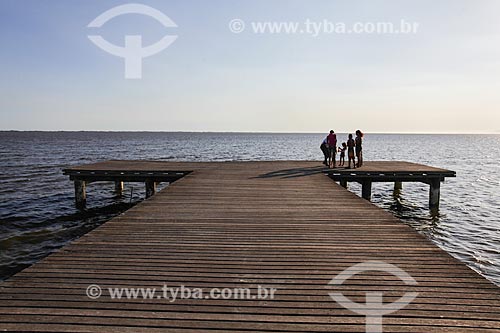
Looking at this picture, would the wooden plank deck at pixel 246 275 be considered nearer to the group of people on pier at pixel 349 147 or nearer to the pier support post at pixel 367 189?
the pier support post at pixel 367 189

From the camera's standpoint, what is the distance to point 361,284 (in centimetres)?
434

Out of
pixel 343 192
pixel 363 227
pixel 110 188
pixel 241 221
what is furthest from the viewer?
pixel 110 188

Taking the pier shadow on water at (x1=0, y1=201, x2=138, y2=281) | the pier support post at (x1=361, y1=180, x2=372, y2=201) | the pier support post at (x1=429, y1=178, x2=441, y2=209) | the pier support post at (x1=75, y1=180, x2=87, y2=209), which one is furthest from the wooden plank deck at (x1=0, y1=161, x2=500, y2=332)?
the pier support post at (x1=75, y1=180, x2=87, y2=209)

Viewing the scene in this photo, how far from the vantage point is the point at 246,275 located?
4.59 m

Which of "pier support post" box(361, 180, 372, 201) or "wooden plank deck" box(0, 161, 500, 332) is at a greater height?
"wooden plank deck" box(0, 161, 500, 332)

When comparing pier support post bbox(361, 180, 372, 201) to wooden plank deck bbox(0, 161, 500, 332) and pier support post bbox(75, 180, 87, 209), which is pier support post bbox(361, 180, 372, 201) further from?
pier support post bbox(75, 180, 87, 209)

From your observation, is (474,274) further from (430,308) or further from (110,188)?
(110,188)

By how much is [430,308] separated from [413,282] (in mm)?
634

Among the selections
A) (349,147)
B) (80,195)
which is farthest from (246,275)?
(80,195)

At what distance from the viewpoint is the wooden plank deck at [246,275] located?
3.53 meters

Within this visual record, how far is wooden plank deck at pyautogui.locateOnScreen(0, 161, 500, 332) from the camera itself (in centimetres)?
353

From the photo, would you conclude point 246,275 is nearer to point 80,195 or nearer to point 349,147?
point 349,147

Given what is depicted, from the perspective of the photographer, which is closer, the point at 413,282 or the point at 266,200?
the point at 413,282

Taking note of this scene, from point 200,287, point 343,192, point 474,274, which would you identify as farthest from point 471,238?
point 200,287
